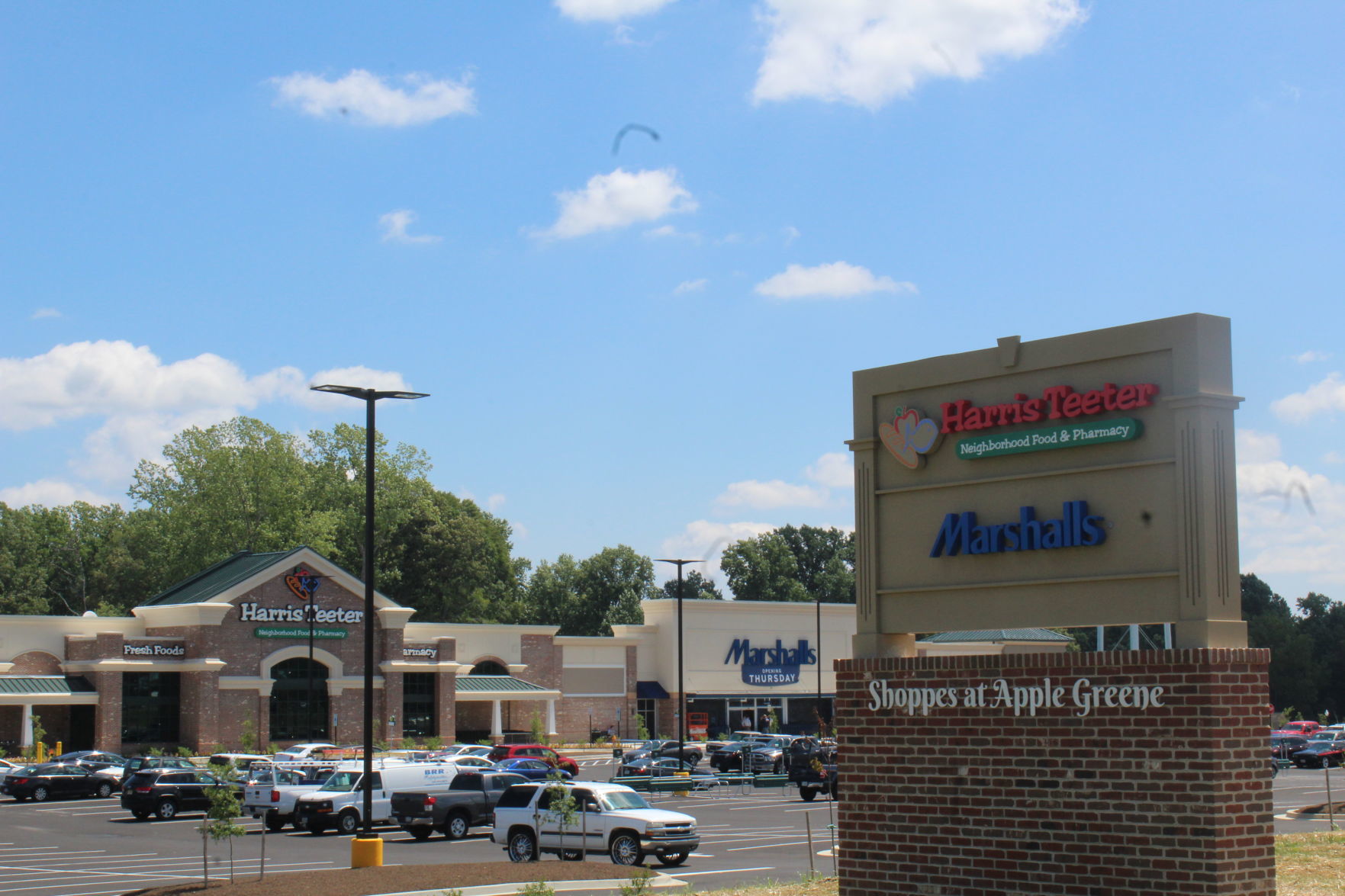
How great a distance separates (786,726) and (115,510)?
63586mm

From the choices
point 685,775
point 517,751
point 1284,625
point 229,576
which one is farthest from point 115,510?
point 1284,625

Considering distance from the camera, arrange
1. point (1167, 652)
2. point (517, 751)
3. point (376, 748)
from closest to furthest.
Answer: point (1167, 652) < point (517, 751) < point (376, 748)

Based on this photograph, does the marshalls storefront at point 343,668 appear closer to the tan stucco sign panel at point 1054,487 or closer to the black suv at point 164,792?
the black suv at point 164,792

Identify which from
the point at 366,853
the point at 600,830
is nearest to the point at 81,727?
the point at 600,830

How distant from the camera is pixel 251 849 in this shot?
30719mm

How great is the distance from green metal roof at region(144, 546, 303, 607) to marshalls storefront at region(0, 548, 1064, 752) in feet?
0.48

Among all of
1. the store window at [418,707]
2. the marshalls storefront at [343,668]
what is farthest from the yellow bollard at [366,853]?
the store window at [418,707]

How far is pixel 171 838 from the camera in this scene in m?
34.1

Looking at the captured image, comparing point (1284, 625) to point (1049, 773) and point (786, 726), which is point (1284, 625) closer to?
point (786, 726)

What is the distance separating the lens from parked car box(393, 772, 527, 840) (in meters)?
32.4

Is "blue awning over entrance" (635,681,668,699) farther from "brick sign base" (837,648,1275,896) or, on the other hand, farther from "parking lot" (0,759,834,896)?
"brick sign base" (837,648,1275,896)

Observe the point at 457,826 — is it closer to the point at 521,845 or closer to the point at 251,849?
the point at 251,849

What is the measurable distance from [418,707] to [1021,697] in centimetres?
6110

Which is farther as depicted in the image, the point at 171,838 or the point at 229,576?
the point at 229,576
